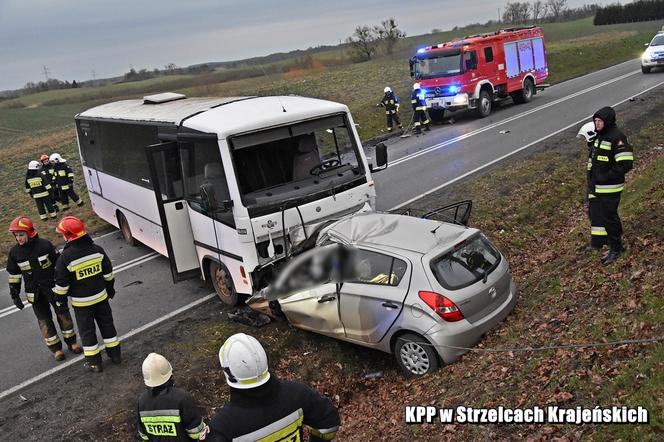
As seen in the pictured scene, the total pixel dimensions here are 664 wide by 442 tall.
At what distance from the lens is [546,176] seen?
1295cm

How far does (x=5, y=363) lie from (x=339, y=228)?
16.7 feet

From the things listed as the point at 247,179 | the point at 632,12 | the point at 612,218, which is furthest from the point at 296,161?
the point at 632,12

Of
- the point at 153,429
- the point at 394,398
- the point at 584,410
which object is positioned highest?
the point at 153,429

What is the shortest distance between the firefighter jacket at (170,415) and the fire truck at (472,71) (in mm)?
20024

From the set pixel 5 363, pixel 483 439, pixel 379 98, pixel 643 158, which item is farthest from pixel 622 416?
pixel 379 98

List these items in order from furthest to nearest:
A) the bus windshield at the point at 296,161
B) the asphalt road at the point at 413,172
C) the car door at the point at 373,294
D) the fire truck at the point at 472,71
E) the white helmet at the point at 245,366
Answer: the fire truck at the point at 472,71 < the asphalt road at the point at 413,172 < the bus windshield at the point at 296,161 < the car door at the point at 373,294 < the white helmet at the point at 245,366

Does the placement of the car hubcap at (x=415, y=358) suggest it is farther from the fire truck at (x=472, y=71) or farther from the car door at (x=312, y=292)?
the fire truck at (x=472, y=71)

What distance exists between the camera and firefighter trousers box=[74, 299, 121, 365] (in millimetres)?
7211

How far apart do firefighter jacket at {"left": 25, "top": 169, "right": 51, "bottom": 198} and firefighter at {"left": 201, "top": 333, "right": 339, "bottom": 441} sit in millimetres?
14734

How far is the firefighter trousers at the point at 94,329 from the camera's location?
7.21m

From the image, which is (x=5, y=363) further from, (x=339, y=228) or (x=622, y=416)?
(x=622, y=416)

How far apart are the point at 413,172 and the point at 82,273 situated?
33.6ft

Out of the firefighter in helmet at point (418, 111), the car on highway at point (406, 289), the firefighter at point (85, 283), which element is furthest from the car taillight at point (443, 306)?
the firefighter in helmet at point (418, 111)

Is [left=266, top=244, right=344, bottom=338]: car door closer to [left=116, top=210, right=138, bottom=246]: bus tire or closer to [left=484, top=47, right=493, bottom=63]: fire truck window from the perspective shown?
[left=116, top=210, right=138, bottom=246]: bus tire
